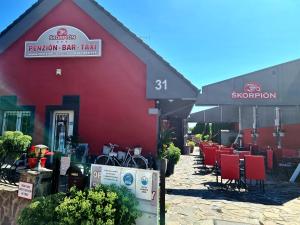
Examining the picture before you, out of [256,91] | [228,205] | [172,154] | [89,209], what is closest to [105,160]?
[172,154]

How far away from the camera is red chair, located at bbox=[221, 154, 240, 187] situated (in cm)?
822

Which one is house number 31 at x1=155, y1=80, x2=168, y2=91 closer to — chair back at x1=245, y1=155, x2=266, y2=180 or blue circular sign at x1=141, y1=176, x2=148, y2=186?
chair back at x1=245, y1=155, x2=266, y2=180

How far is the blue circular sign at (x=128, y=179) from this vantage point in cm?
447

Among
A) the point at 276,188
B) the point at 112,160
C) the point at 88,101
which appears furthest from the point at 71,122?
the point at 276,188

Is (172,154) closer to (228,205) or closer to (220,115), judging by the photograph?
(228,205)

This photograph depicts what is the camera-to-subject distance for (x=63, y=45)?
10914 millimetres

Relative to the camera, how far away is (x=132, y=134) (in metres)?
10.2

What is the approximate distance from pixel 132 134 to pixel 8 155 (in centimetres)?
452

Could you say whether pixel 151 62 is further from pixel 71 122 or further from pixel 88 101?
pixel 71 122


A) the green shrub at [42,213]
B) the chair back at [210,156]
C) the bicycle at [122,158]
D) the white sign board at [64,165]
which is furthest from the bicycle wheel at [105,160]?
the green shrub at [42,213]

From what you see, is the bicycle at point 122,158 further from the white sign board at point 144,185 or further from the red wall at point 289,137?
the red wall at point 289,137

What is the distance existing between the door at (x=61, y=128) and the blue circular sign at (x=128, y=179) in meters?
6.84

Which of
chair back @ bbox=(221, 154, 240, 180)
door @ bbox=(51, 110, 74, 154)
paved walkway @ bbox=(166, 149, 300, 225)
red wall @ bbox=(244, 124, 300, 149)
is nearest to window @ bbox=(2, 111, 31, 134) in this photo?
door @ bbox=(51, 110, 74, 154)

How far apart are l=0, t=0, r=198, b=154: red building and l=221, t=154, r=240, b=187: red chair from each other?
2.74 m
